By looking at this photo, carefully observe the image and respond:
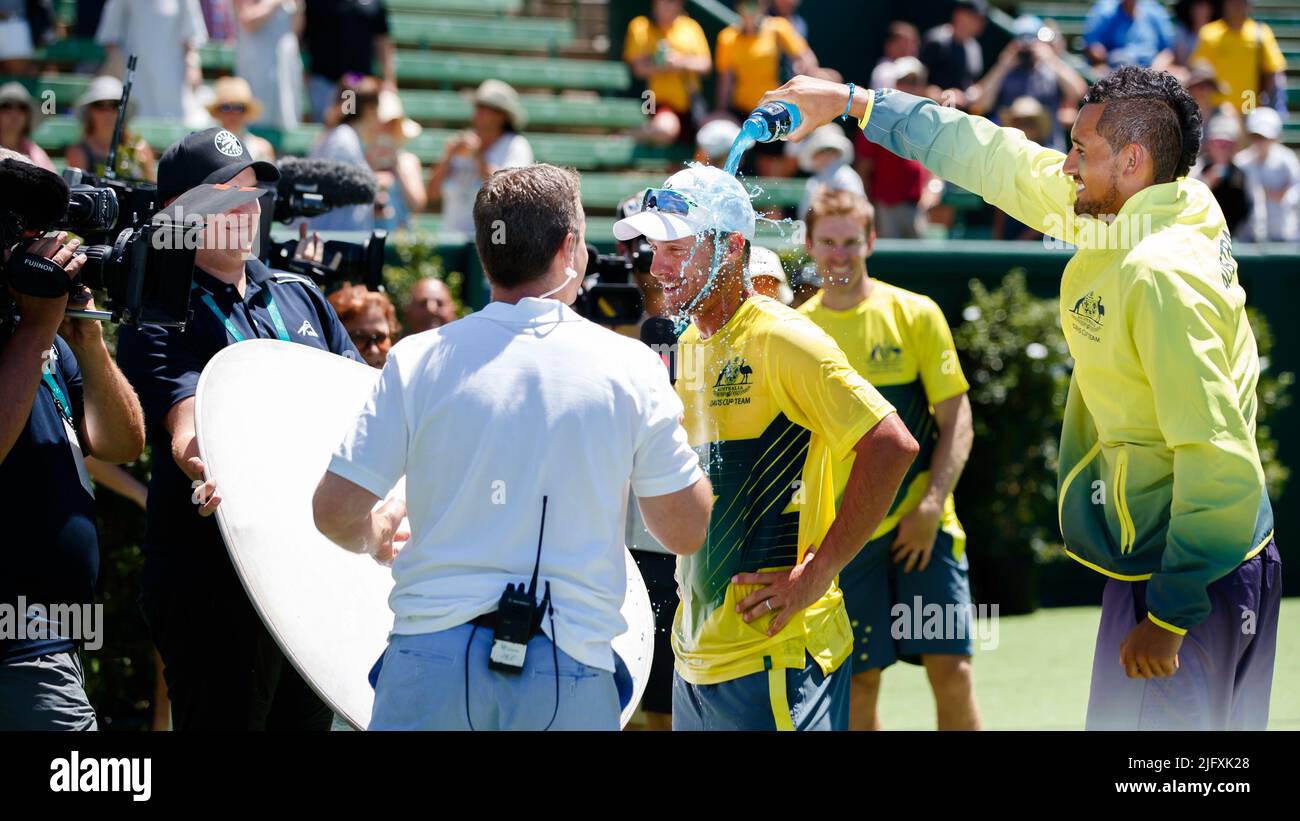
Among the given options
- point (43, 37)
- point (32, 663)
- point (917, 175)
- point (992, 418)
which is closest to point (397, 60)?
point (43, 37)

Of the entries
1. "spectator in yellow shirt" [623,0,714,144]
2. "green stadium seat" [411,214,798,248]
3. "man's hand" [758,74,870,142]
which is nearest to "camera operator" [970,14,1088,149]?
"spectator in yellow shirt" [623,0,714,144]

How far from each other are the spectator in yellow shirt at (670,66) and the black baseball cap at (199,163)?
7.97 metres

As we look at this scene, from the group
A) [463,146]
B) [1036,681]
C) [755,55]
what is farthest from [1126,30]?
[1036,681]

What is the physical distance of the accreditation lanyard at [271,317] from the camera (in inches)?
171

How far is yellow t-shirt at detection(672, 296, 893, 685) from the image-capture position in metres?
3.80

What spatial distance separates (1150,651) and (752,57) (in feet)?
31.2

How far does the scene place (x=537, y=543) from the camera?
310 cm

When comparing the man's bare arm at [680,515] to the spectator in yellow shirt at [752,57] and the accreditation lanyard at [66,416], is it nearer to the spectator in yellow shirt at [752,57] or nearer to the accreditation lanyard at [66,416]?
the accreditation lanyard at [66,416]

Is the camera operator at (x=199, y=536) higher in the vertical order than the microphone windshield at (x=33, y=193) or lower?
lower

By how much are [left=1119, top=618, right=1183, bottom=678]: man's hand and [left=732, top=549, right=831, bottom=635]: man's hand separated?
0.70m

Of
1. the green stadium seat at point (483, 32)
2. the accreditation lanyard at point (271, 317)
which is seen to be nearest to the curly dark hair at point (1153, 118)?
the accreditation lanyard at point (271, 317)

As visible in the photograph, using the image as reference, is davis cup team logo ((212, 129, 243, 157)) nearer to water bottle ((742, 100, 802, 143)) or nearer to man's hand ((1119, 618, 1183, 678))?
water bottle ((742, 100, 802, 143))

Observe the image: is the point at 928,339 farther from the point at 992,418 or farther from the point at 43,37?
the point at 43,37

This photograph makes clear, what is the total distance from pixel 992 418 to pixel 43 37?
22.6 ft
